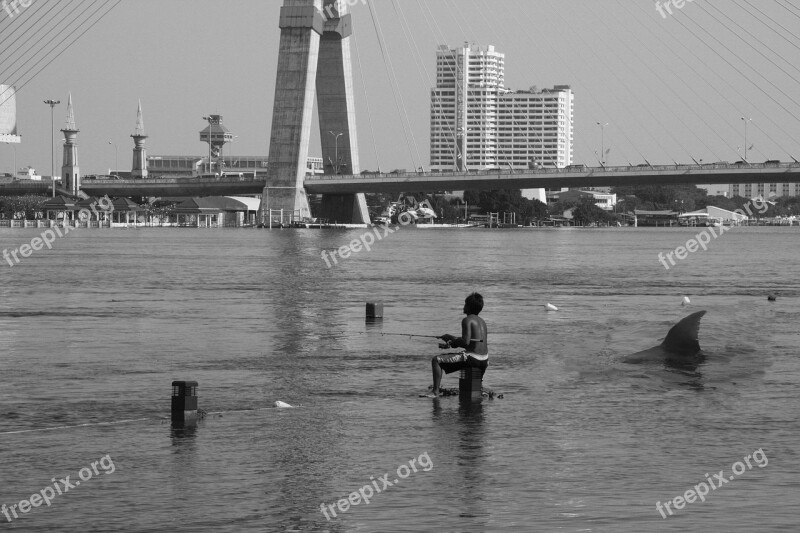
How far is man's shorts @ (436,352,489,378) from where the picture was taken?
17312mm

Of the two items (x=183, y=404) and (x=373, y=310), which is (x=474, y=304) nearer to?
(x=183, y=404)

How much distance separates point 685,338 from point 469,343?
8.23m

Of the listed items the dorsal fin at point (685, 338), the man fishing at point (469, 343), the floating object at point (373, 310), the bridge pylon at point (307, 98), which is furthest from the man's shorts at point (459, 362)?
the bridge pylon at point (307, 98)

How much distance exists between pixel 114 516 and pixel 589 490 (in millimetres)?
4572

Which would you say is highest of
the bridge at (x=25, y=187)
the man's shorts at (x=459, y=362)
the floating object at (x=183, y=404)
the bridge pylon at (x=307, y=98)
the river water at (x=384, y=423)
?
the bridge pylon at (x=307, y=98)

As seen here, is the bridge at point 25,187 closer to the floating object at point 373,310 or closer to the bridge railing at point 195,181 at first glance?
the bridge railing at point 195,181

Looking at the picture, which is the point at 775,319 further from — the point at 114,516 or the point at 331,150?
the point at 331,150

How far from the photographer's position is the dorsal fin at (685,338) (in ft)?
78.0

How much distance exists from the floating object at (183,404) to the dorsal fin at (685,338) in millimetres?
10748

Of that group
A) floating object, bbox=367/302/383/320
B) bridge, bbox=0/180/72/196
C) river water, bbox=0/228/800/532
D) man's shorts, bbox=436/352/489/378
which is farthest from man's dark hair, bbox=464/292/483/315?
bridge, bbox=0/180/72/196

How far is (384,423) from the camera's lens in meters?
16.1

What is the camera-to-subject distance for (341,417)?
16.6m

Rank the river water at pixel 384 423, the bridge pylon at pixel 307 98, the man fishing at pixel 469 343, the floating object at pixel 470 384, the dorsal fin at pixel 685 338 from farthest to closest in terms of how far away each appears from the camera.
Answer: the bridge pylon at pixel 307 98
the dorsal fin at pixel 685 338
the floating object at pixel 470 384
the man fishing at pixel 469 343
the river water at pixel 384 423

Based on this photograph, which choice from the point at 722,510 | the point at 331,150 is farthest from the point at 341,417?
the point at 331,150
